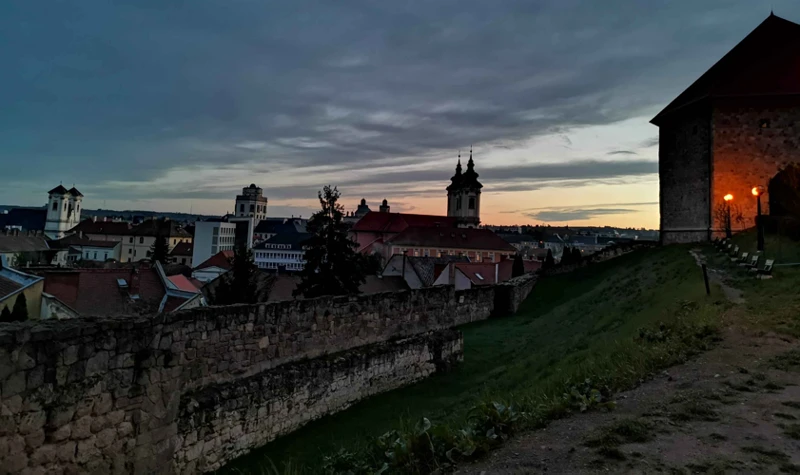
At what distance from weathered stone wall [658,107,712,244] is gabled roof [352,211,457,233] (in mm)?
67480

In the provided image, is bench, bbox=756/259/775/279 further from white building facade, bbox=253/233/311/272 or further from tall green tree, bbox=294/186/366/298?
white building facade, bbox=253/233/311/272

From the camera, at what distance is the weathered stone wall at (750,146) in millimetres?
25156

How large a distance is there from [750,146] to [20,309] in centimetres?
3453

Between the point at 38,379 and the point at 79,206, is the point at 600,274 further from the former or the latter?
the point at 79,206

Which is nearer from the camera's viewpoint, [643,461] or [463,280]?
[643,461]

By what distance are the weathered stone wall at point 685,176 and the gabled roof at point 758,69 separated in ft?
4.13

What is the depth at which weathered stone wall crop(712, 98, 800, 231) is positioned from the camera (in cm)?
2516

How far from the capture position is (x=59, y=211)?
125312mm

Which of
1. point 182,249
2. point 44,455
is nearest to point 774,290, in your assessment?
point 44,455

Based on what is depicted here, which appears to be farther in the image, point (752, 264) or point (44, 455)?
point (752, 264)

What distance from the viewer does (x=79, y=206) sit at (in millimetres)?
131375

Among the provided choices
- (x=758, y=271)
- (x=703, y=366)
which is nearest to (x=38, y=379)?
(x=703, y=366)

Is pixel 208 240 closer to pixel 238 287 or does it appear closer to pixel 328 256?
pixel 328 256

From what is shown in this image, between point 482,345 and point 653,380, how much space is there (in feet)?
33.8
